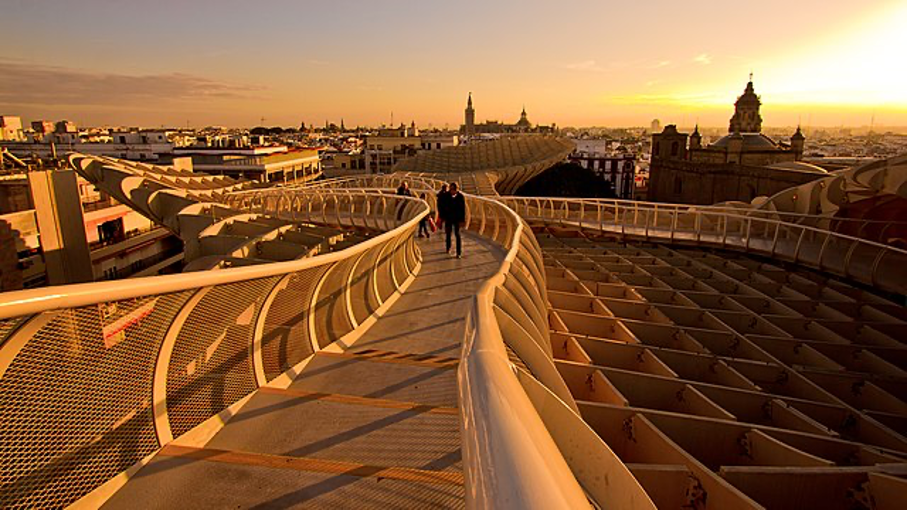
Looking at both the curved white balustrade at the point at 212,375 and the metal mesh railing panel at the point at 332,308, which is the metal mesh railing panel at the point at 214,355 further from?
the metal mesh railing panel at the point at 332,308

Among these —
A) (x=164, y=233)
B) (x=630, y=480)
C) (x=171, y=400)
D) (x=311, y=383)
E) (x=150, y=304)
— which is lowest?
(x=164, y=233)

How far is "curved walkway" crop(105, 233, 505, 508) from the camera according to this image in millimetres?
2688

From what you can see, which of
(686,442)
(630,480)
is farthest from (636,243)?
(630,480)

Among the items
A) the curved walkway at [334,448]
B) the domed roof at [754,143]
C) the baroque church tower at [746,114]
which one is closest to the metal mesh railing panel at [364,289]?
the curved walkway at [334,448]

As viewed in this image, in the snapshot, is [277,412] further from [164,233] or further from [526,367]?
[164,233]

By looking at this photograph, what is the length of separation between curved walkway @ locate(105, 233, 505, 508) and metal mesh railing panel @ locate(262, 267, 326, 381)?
18 centimetres

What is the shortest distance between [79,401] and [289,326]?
1.92 meters

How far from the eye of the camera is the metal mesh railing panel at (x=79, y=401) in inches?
89.7

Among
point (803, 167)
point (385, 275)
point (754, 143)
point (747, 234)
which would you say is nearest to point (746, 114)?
point (754, 143)

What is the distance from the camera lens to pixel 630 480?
196cm

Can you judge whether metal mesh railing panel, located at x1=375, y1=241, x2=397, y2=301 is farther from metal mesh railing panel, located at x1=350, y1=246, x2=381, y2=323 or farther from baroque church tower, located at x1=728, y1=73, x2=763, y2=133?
baroque church tower, located at x1=728, y1=73, x2=763, y2=133

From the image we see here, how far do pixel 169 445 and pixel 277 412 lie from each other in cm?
72

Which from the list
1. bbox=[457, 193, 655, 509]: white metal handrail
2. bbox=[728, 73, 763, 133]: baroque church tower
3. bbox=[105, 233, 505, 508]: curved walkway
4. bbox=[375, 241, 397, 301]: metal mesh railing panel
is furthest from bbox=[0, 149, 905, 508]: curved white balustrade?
bbox=[728, 73, 763, 133]: baroque church tower

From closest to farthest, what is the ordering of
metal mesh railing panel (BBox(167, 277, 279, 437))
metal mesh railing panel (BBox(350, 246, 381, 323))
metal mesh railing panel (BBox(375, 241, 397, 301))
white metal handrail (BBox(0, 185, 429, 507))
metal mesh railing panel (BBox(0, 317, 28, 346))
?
metal mesh railing panel (BBox(0, 317, 28, 346)), white metal handrail (BBox(0, 185, 429, 507)), metal mesh railing panel (BBox(167, 277, 279, 437)), metal mesh railing panel (BBox(350, 246, 381, 323)), metal mesh railing panel (BBox(375, 241, 397, 301))
